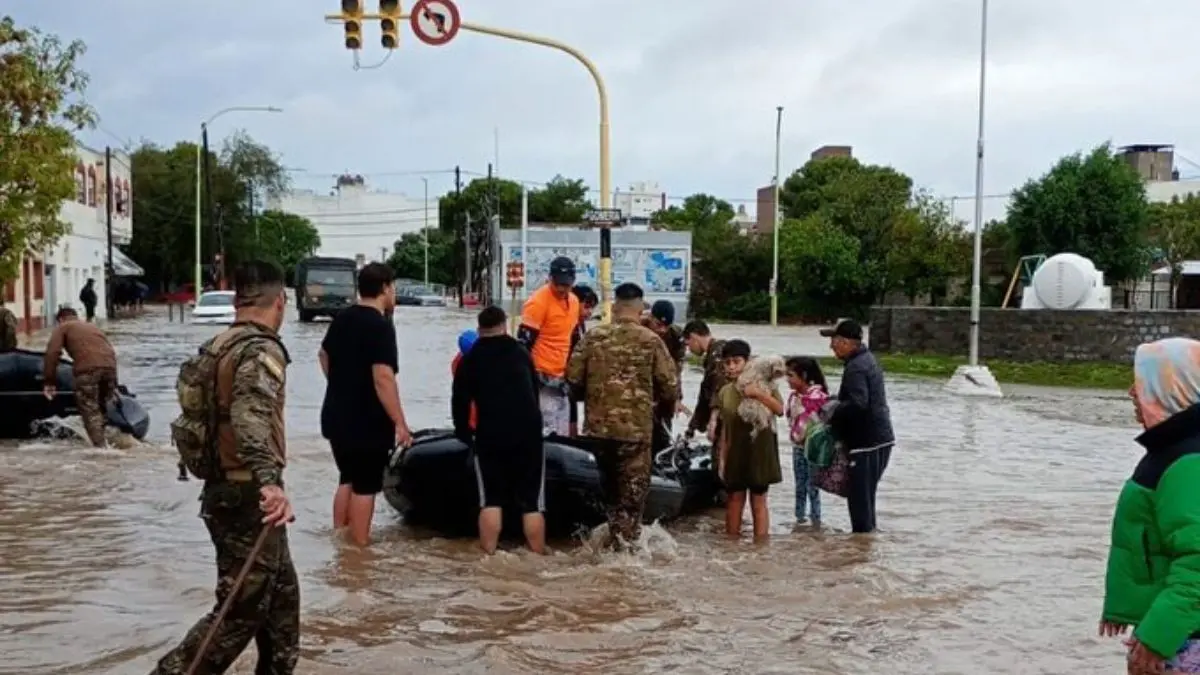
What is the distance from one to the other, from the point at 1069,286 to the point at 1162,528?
29766mm

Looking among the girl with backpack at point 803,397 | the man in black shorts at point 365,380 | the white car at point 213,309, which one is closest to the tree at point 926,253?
the white car at point 213,309

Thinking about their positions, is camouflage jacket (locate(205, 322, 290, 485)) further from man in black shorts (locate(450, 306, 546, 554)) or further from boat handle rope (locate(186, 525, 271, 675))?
man in black shorts (locate(450, 306, 546, 554))

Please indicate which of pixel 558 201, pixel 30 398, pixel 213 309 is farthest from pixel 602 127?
pixel 558 201

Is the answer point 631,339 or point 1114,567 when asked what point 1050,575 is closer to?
point 631,339

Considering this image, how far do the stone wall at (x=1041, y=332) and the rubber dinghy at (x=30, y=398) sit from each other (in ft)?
75.5

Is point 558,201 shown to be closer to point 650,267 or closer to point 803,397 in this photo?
point 650,267

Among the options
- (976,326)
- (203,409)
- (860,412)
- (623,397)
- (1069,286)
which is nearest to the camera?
(203,409)

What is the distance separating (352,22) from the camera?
17.4 metres

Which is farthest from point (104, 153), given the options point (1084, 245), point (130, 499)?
point (130, 499)

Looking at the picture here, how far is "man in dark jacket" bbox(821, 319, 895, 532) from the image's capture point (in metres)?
9.07

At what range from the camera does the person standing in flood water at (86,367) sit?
43.1ft

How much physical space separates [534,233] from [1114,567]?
5084 centimetres

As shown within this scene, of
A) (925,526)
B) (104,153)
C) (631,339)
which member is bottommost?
(925,526)

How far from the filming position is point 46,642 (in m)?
6.51
